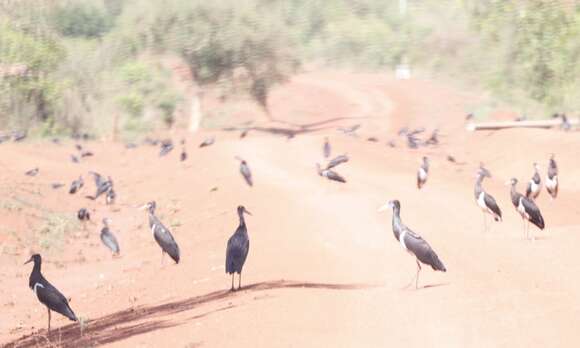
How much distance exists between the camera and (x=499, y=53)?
Result: 5022cm

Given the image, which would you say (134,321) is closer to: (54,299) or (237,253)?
(54,299)

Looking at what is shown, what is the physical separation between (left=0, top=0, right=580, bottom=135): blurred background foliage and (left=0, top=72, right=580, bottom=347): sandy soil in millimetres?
3158

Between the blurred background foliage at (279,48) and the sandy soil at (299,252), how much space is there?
3158 mm

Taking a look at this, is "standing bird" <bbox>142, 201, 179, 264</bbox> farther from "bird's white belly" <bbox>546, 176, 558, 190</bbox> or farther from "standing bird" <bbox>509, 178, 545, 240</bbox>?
"bird's white belly" <bbox>546, 176, 558, 190</bbox>

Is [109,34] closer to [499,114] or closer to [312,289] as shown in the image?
[499,114]

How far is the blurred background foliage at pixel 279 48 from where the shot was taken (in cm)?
3991

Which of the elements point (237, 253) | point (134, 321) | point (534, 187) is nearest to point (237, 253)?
point (237, 253)

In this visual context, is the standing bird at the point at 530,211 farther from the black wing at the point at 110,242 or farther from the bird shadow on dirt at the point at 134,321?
the black wing at the point at 110,242

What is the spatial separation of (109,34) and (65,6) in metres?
17.0

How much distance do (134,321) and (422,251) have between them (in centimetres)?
379

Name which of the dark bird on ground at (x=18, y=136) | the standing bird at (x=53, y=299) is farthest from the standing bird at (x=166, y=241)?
the dark bird on ground at (x=18, y=136)

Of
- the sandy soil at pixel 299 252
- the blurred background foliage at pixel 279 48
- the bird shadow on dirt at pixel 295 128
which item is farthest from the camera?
the bird shadow on dirt at pixel 295 128

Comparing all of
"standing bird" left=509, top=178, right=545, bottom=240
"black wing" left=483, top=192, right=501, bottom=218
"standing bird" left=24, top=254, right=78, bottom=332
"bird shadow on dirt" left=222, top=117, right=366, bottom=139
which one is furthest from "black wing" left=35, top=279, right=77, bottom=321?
"bird shadow on dirt" left=222, top=117, right=366, bottom=139

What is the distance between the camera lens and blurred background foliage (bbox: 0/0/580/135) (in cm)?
3991
